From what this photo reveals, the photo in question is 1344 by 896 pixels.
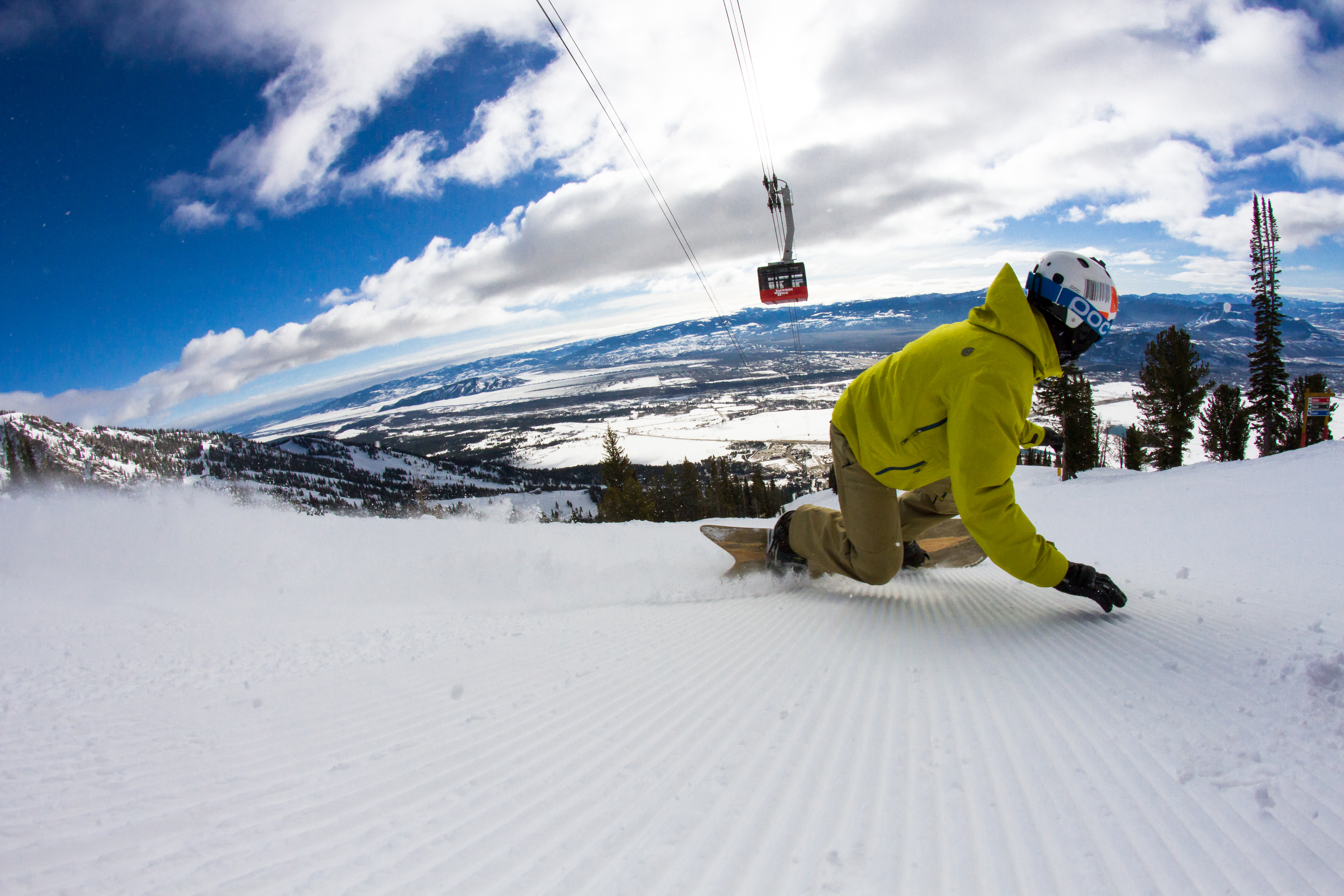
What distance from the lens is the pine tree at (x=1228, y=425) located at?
39.4m

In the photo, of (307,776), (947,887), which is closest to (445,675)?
(307,776)

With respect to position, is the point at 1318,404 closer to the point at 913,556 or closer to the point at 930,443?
the point at 913,556

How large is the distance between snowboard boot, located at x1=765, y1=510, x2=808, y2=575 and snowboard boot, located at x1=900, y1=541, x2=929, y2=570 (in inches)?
42.3

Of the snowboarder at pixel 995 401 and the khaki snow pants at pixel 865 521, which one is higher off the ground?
the snowboarder at pixel 995 401

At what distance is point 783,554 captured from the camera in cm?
612

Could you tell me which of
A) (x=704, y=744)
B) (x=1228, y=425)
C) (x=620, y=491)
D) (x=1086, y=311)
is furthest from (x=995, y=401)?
(x=1228, y=425)

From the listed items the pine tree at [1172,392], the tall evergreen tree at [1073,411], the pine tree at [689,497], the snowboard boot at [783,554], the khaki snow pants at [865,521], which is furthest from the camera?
the pine tree at [689,497]

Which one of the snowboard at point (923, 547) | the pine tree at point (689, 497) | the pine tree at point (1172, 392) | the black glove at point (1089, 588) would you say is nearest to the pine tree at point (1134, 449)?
the pine tree at point (1172, 392)

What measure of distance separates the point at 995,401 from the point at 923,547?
352 centimetres

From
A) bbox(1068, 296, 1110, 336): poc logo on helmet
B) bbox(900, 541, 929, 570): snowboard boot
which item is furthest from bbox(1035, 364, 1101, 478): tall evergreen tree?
bbox(1068, 296, 1110, 336): poc logo on helmet

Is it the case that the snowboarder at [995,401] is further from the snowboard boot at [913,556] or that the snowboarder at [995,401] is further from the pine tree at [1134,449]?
the pine tree at [1134,449]

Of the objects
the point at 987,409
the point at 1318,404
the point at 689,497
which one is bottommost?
the point at 689,497

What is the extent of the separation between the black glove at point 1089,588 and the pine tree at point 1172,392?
A: 40.1 meters

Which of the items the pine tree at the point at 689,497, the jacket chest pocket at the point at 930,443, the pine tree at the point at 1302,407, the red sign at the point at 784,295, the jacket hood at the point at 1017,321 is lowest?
the pine tree at the point at 689,497
